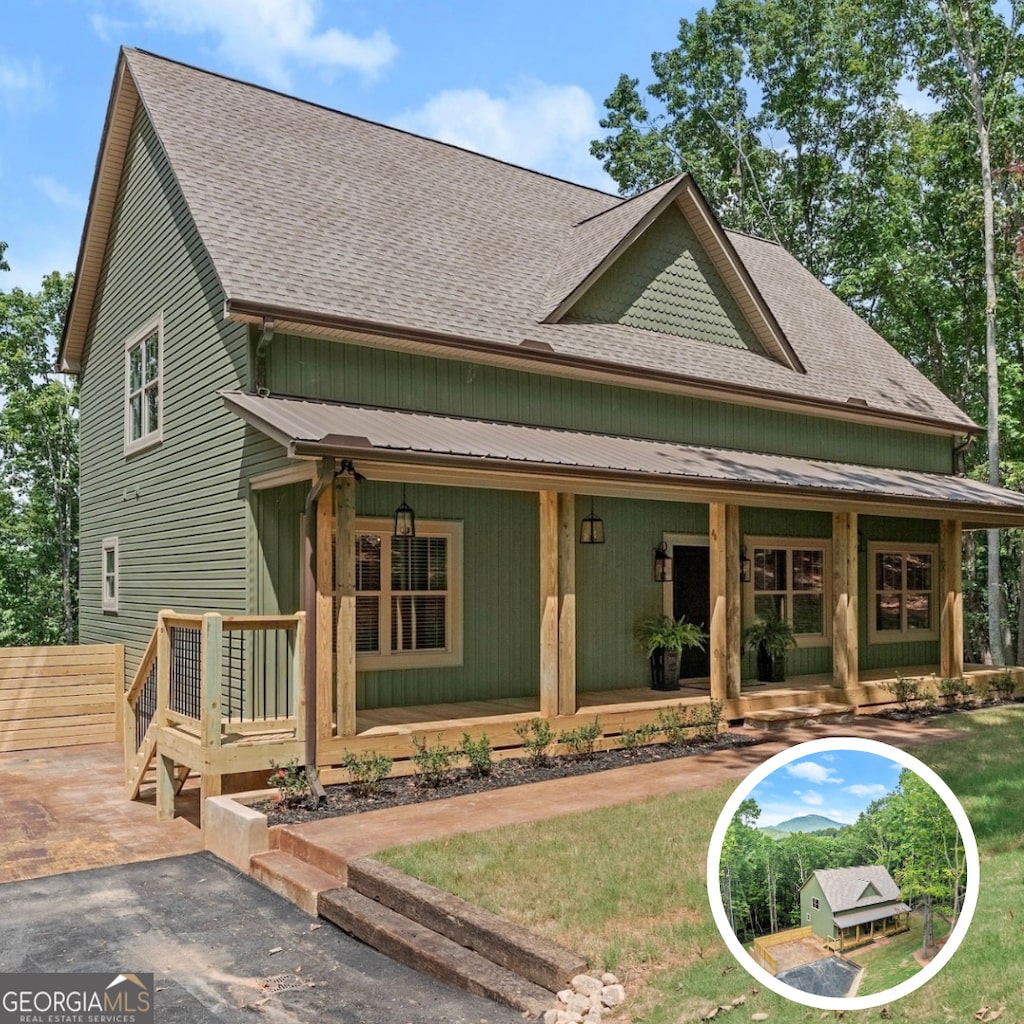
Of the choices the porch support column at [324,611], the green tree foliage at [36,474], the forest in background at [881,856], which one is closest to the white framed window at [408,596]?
the porch support column at [324,611]

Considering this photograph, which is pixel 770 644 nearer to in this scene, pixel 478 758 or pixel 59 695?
pixel 478 758

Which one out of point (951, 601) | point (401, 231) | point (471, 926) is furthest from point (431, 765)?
point (951, 601)

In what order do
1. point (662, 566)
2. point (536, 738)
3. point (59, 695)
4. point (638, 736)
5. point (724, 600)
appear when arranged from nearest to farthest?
1. point (536, 738)
2. point (638, 736)
3. point (724, 600)
4. point (662, 566)
5. point (59, 695)

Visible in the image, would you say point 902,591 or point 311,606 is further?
point 902,591

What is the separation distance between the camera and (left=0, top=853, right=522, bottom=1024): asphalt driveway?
4766 millimetres

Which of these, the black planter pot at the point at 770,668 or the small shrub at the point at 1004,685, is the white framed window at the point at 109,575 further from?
the small shrub at the point at 1004,685

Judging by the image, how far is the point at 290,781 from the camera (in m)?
7.99

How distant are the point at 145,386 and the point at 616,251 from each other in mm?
6492

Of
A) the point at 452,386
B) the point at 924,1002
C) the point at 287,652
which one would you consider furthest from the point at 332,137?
the point at 924,1002

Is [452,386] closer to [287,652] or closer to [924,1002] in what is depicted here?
[287,652]

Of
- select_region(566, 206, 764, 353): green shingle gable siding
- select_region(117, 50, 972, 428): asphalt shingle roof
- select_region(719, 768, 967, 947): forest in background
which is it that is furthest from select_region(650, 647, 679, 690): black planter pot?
select_region(719, 768, 967, 947): forest in background

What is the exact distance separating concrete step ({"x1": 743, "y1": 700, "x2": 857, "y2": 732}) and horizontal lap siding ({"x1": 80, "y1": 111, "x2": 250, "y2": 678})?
5899mm

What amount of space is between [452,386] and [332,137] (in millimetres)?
5193

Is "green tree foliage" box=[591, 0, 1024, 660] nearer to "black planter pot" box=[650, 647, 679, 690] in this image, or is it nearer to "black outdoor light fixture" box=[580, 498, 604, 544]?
"black planter pot" box=[650, 647, 679, 690]
